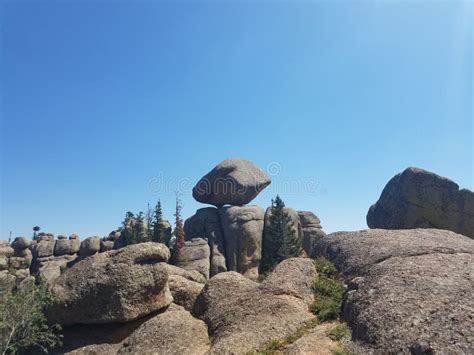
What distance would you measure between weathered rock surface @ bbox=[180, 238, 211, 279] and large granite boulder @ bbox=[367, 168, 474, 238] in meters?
23.2

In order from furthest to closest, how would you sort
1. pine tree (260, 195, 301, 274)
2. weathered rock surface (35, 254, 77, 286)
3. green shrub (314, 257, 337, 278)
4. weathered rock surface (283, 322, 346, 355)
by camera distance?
weathered rock surface (35, 254, 77, 286), pine tree (260, 195, 301, 274), green shrub (314, 257, 337, 278), weathered rock surface (283, 322, 346, 355)

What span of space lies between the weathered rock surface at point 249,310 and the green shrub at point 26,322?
7124 millimetres

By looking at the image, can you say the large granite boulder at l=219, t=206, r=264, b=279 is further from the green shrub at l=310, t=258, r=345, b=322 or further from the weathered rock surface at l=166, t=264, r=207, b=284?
the green shrub at l=310, t=258, r=345, b=322

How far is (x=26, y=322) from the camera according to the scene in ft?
51.6

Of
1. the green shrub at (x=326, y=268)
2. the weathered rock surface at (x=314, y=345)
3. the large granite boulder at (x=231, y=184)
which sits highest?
the large granite boulder at (x=231, y=184)

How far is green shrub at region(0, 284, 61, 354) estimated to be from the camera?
1510 cm

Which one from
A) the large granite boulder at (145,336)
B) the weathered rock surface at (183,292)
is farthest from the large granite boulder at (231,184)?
the large granite boulder at (145,336)

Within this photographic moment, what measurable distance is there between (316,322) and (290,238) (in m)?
33.8

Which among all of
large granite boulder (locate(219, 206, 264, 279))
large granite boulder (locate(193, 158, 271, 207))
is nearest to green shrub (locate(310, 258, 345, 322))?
large granite boulder (locate(219, 206, 264, 279))

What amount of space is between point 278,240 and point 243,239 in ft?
15.9

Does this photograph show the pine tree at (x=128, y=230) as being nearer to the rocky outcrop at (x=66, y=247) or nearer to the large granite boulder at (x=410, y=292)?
the rocky outcrop at (x=66, y=247)

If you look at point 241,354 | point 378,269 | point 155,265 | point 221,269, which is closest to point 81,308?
point 155,265

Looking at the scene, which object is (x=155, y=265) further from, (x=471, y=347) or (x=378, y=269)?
(x=471, y=347)

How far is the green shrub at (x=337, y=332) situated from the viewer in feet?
37.9
